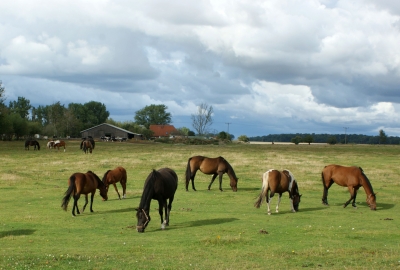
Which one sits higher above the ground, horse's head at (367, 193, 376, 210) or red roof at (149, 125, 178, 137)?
red roof at (149, 125, 178, 137)

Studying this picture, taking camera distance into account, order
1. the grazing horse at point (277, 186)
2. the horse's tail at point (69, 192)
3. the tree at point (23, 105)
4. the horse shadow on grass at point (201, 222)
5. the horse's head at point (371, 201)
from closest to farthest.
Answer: the horse shadow on grass at point (201, 222) → the horse's tail at point (69, 192) → the grazing horse at point (277, 186) → the horse's head at point (371, 201) → the tree at point (23, 105)

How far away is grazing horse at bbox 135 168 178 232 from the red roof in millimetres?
133700

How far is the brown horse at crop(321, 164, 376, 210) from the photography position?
57.1 feet

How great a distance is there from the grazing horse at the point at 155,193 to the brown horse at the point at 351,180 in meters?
7.49

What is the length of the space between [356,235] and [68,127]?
400ft

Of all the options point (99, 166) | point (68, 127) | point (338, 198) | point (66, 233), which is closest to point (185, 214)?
point (66, 233)

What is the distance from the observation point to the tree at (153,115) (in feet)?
557

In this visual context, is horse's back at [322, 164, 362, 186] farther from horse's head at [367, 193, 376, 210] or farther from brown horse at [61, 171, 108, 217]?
brown horse at [61, 171, 108, 217]

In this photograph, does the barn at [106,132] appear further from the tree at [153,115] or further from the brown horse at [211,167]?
the brown horse at [211,167]

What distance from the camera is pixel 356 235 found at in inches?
486

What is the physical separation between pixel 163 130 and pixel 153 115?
64.2 feet

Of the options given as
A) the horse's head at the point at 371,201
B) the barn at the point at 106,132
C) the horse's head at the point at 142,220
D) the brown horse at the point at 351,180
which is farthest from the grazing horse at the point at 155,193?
the barn at the point at 106,132

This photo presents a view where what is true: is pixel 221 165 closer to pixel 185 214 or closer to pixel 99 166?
pixel 185 214

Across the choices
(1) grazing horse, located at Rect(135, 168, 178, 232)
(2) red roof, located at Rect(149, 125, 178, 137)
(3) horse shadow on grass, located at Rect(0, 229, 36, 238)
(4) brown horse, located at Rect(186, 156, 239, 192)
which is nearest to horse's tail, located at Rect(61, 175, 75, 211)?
(3) horse shadow on grass, located at Rect(0, 229, 36, 238)
